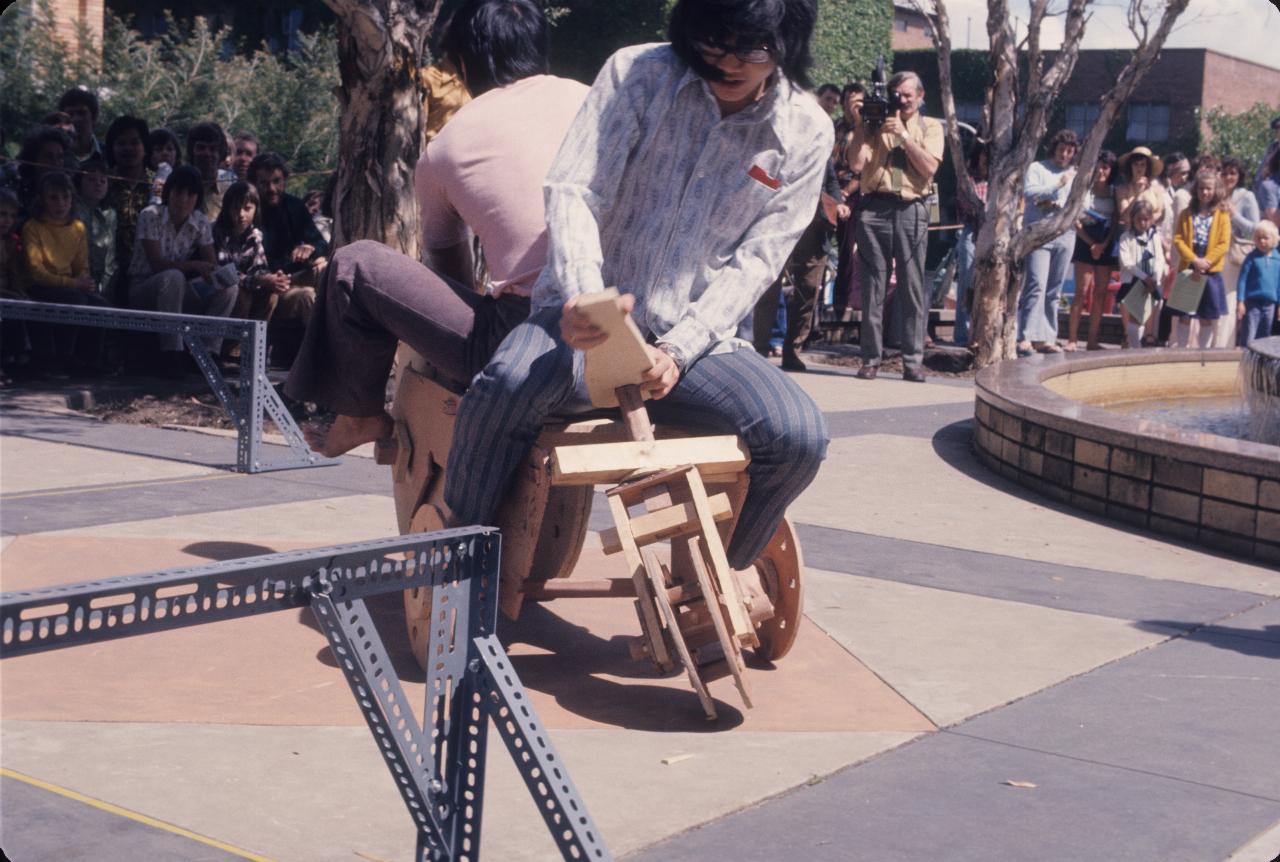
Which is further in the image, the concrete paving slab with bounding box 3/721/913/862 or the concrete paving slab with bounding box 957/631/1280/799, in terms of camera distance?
the concrete paving slab with bounding box 957/631/1280/799

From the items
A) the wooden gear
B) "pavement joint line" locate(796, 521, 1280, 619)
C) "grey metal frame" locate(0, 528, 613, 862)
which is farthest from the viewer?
"pavement joint line" locate(796, 521, 1280, 619)

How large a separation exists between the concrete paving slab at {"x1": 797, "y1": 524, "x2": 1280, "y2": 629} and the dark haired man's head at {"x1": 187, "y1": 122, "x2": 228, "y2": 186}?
6.76 metres

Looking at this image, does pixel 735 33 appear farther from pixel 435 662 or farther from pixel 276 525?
pixel 276 525

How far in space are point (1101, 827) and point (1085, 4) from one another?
10.1m

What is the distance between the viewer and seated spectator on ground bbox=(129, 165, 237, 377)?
9742mm

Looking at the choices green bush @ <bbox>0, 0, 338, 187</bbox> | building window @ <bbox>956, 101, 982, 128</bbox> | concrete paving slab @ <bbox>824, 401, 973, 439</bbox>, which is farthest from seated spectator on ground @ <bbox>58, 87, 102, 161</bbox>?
building window @ <bbox>956, 101, 982, 128</bbox>

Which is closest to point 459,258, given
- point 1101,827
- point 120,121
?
point 1101,827

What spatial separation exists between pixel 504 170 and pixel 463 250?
420mm

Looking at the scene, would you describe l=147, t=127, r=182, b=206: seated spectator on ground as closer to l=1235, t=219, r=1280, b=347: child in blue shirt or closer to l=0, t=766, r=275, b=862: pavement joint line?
l=1235, t=219, r=1280, b=347: child in blue shirt

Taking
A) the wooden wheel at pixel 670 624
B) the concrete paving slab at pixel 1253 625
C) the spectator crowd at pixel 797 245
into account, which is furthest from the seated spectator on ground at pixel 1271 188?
the wooden wheel at pixel 670 624

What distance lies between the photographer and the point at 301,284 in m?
10.2

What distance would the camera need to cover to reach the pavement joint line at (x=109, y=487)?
19.9ft

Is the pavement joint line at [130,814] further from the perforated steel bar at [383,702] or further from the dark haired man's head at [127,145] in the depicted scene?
the dark haired man's head at [127,145]

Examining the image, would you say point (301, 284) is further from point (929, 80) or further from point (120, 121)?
point (929, 80)
